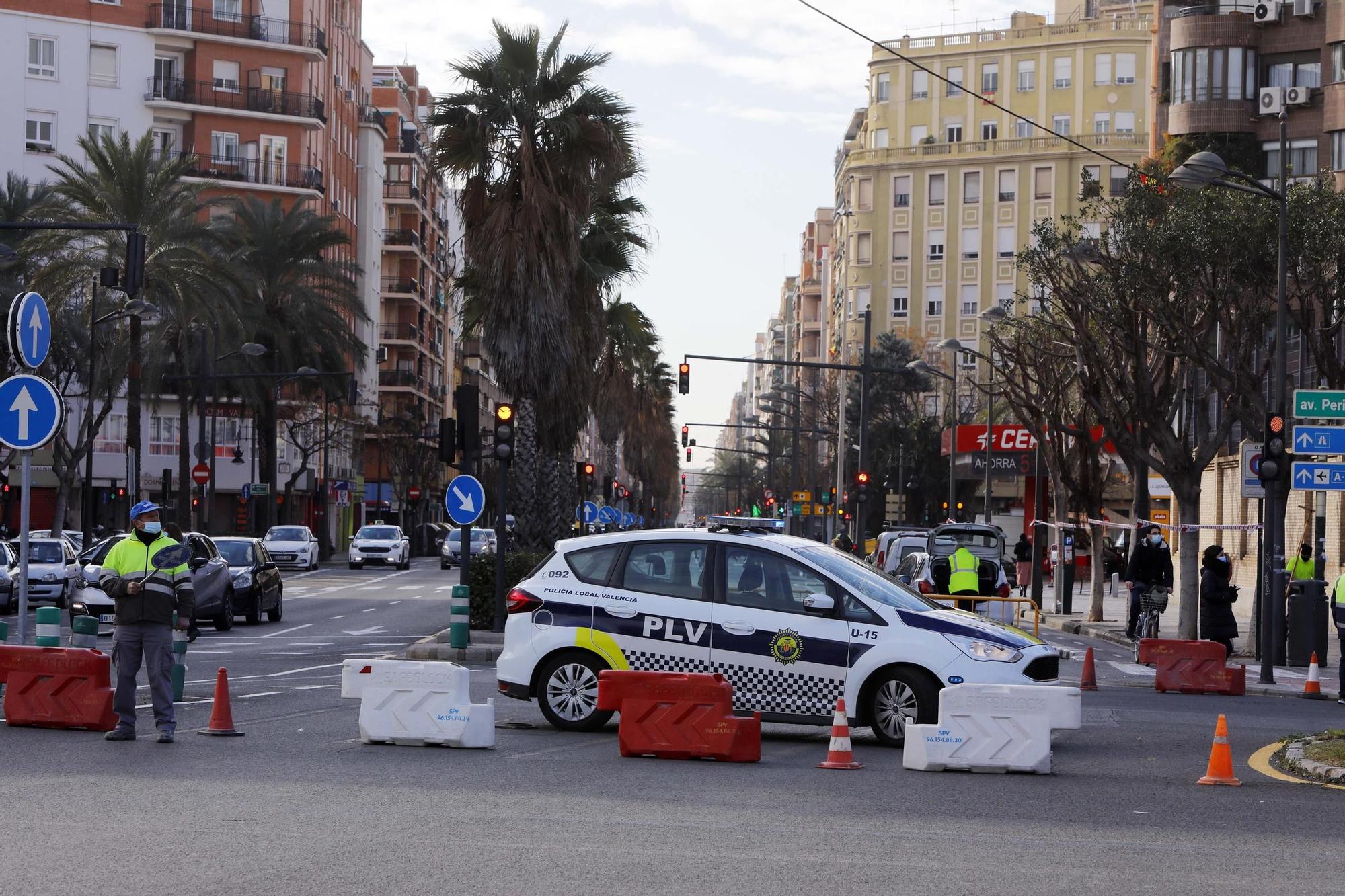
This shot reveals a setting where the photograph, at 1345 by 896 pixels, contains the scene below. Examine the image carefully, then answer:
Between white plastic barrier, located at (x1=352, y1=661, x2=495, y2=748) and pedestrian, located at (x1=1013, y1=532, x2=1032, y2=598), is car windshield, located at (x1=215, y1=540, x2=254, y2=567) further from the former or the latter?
pedestrian, located at (x1=1013, y1=532, x2=1032, y2=598)

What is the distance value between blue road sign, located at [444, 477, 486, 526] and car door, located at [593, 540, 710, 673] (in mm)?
9142

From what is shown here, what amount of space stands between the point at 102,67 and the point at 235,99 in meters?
5.77

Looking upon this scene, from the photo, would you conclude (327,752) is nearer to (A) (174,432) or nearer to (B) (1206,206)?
(B) (1206,206)

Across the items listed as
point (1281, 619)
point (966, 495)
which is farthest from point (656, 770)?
A: point (966, 495)

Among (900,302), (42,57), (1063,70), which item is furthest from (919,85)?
(42,57)

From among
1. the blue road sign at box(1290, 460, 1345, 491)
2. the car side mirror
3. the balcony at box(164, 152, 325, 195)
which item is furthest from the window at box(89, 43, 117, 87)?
the car side mirror

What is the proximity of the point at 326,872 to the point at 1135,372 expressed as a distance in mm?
23904

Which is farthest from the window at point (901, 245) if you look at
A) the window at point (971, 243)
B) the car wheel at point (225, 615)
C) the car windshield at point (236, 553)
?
the car wheel at point (225, 615)

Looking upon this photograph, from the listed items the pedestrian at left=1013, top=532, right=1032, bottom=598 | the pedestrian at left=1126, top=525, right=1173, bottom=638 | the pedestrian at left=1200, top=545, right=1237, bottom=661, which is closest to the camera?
the pedestrian at left=1200, top=545, right=1237, bottom=661

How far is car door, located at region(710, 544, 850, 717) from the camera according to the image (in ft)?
45.9

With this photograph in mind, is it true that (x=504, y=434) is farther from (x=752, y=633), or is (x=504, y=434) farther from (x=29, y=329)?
(x=752, y=633)

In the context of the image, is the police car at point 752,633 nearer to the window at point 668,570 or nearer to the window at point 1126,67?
the window at point 668,570

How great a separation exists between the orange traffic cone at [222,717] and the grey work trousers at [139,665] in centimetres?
44

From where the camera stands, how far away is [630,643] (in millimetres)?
14422
